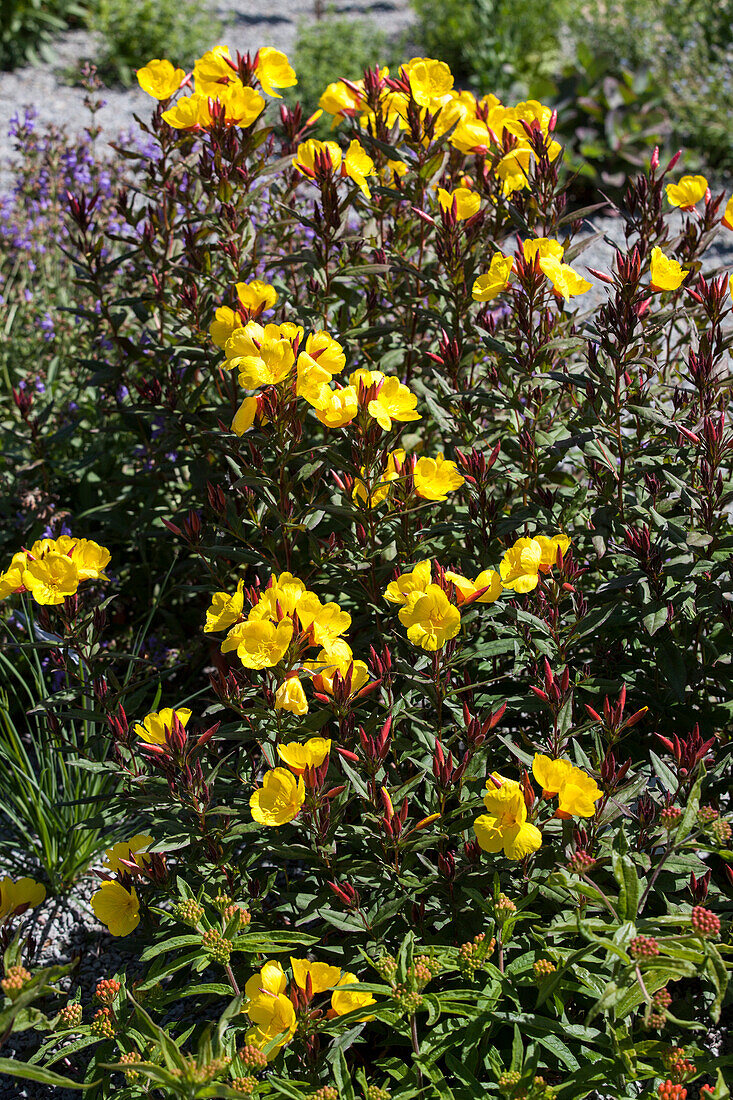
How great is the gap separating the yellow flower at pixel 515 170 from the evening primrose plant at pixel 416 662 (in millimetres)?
22

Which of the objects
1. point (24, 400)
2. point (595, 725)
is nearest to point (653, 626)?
point (595, 725)

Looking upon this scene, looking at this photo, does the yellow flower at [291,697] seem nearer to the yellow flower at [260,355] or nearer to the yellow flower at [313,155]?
the yellow flower at [260,355]

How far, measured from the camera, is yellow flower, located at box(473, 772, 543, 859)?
1664 mm

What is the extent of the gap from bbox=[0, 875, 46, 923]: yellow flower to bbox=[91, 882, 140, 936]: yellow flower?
0.69 ft

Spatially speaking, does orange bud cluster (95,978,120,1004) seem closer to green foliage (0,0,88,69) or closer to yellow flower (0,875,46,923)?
yellow flower (0,875,46,923)

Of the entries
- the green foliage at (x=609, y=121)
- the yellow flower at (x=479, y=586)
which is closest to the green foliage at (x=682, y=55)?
the green foliage at (x=609, y=121)

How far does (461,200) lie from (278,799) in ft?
4.99

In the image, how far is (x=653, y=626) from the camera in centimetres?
196

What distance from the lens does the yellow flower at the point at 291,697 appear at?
1.75 meters

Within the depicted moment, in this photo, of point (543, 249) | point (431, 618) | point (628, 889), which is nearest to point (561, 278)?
point (543, 249)

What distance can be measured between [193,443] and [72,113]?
19.4 feet

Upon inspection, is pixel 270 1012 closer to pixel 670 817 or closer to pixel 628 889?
pixel 628 889

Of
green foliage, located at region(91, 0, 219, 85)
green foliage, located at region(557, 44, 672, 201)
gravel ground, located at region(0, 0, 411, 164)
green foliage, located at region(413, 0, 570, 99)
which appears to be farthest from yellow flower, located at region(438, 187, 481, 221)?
Answer: green foliage, located at region(91, 0, 219, 85)

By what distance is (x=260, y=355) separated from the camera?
1966 mm
